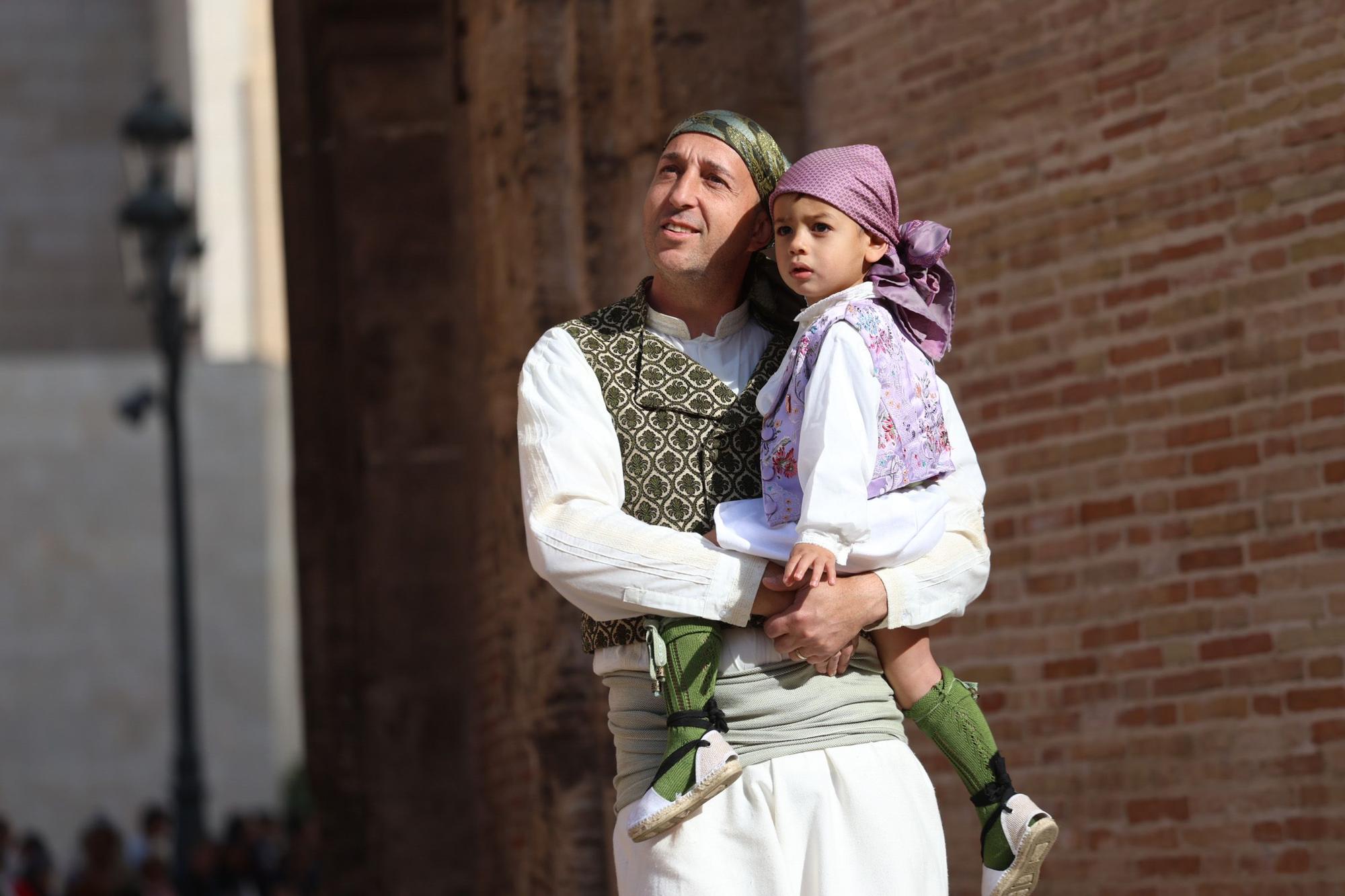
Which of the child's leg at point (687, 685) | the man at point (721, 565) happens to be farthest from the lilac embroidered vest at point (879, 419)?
the child's leg at point (687, 685)

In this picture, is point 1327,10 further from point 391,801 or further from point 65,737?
point 65,737

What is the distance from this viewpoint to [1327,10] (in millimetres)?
5910

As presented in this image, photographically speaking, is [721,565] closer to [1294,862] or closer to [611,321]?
[611,321]

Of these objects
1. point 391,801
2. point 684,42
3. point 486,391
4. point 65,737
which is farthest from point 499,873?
point 65,737

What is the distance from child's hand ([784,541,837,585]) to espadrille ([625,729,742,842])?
0.29 metres

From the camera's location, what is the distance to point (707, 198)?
3855 millimetres

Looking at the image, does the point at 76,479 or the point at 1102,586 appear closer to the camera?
the point at 1102,586

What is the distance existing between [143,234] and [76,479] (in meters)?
12.4

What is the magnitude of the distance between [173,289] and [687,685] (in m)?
9.35

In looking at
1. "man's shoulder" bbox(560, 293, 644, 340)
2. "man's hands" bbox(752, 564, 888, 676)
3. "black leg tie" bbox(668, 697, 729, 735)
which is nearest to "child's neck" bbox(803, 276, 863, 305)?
"man's shoulder" bbox(560, 293, 644, 340)

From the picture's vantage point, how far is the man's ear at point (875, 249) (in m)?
3.76

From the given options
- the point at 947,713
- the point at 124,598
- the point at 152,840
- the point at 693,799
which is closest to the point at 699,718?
the point at 693,799

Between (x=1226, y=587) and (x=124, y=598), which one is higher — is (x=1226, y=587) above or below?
above

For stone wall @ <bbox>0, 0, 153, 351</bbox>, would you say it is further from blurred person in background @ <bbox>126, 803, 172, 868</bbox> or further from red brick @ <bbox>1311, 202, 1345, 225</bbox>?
red brick @ <bbox>1311, 202, 1345, 225</bbox>
